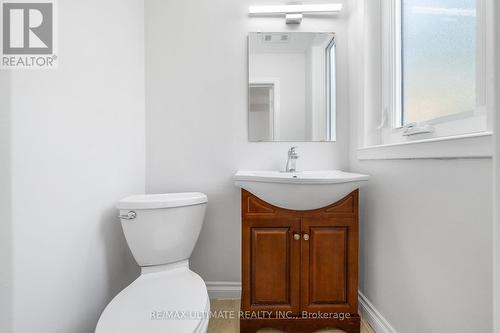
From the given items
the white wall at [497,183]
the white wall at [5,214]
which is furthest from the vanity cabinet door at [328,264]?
the white wall at [5,214]

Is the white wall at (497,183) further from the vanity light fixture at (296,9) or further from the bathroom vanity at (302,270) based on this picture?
the vanity light fixture at (296,9)

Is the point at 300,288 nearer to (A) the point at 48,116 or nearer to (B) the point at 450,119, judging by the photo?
(B) the point at 450,119

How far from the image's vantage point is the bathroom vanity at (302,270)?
123cm

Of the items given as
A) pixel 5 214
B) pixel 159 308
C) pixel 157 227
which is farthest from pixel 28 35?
pixel 159 308

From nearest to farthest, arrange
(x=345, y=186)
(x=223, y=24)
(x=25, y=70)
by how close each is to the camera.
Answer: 1. (x=25, y=70)
2. (x=345, y=186)
3. (x=223, y=24)

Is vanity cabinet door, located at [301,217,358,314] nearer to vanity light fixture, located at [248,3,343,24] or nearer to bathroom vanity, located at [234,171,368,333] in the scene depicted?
bathroom vanity, located at [234,171,368,333]

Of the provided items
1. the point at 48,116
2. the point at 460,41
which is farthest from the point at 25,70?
the point at 460,41

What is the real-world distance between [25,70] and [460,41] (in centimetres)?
154

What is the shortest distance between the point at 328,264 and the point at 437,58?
1048 millimetres

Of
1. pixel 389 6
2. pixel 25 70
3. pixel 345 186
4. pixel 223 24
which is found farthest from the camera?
pixel 223 24

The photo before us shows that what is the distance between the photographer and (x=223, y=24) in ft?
5.34

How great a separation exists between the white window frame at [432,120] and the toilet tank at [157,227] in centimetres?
104

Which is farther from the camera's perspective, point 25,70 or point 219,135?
point 219,135

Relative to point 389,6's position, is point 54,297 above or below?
below
